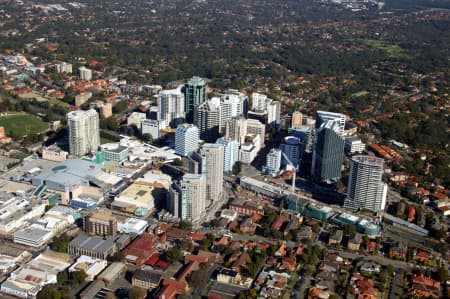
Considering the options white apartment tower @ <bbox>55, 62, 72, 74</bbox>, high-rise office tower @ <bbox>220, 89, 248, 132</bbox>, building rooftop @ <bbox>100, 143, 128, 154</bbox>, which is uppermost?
high-rise office tower @ <bbox>220, 89, 248, 132</bbox>

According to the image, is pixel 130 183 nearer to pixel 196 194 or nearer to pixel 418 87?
pixel 196 194

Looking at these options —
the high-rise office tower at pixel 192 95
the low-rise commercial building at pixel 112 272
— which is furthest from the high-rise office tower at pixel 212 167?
the high-rise office tower at pixel 192 95

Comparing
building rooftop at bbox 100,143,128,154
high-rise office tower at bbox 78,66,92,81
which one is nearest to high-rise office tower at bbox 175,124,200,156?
building rooftop at bbox 100,143,128,154

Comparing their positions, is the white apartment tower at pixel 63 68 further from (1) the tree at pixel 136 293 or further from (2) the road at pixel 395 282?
(2) the road at pixel 395 282

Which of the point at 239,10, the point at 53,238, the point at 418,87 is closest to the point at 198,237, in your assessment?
the point at 53,238

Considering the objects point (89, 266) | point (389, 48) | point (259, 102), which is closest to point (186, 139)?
point (259, 102)

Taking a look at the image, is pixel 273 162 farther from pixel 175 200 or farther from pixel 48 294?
pixel 48 294

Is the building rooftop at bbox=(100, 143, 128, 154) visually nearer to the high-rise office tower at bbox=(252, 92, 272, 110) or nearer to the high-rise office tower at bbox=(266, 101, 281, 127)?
the high-rise office tower at bbox=(266, 101, 281, 127)
